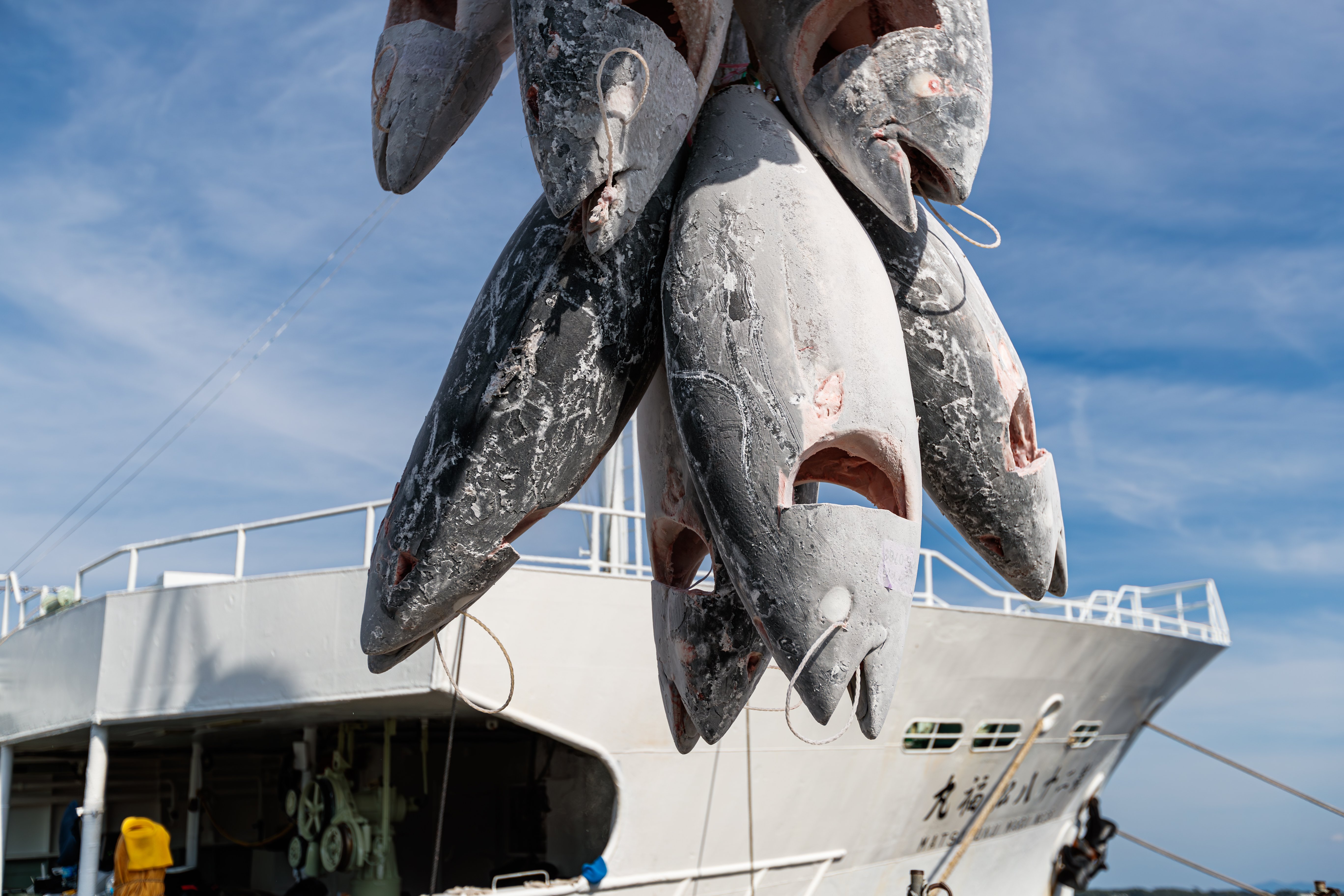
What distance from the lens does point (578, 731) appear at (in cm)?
952

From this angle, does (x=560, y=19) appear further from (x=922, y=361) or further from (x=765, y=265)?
(x=922, y=361)

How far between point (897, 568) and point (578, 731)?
7343 millimetres

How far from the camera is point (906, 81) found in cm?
283

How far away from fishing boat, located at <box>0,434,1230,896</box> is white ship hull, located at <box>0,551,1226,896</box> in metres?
0.02

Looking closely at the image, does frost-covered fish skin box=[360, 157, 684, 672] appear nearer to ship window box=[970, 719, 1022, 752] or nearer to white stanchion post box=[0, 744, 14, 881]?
ship window box=[970, 719, 1022, 752]

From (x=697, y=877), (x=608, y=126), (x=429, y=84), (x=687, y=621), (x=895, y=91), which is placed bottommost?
(x=697, y=877)

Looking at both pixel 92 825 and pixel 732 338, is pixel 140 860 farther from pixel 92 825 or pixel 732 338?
pixel 732 338

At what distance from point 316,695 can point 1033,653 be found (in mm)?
7472

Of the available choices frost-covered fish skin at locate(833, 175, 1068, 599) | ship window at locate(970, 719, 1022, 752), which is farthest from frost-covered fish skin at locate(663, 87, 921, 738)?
ship window at locate(970, 719, 1022, 752)

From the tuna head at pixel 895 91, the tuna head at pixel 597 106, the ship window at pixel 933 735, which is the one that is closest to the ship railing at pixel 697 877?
the ship window at pixel 933 735

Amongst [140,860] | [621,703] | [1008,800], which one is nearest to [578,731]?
[621,703]

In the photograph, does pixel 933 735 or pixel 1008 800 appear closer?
pixel 933 735

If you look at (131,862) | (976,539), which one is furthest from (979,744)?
(976,539)

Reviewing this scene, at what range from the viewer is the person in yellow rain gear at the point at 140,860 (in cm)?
968
